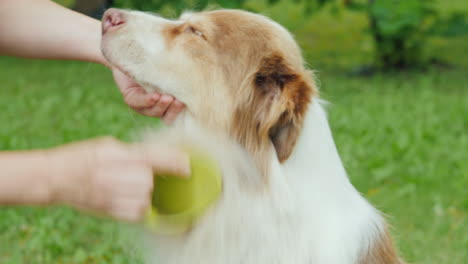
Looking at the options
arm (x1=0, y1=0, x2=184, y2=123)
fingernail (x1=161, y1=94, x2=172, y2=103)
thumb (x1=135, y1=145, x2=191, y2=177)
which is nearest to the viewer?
thumb (x1=135, y1=145, x2=191, y2=177)

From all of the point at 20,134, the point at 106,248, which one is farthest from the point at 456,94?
the point at 106,248

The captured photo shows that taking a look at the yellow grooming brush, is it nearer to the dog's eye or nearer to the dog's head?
the dog's head

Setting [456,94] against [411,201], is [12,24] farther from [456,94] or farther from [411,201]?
[456,94]

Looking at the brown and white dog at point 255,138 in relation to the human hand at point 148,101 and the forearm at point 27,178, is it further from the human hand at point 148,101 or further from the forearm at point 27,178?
the forearm at point 27,178

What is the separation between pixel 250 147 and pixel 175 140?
0.34 meters

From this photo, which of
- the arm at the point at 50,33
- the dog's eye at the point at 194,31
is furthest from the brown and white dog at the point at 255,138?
the arm at the point at 50,33

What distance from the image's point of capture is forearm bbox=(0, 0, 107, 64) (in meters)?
3.61

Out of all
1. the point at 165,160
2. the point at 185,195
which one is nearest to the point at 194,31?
the point at 185,195

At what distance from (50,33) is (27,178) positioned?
169cm

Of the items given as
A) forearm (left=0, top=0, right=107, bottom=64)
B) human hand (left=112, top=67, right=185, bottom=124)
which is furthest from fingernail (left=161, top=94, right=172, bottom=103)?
forearm (left=0, top=0, right=107, bottom=64)

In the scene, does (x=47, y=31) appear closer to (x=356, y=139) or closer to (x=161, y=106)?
(x=161, y=106)

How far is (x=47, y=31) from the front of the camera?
368cm

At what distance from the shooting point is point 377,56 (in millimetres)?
12391

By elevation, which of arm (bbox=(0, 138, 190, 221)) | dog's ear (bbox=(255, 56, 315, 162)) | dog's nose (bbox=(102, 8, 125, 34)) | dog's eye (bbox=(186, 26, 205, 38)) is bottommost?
dog's nose (bbox=(102, 8, 125, 34))
